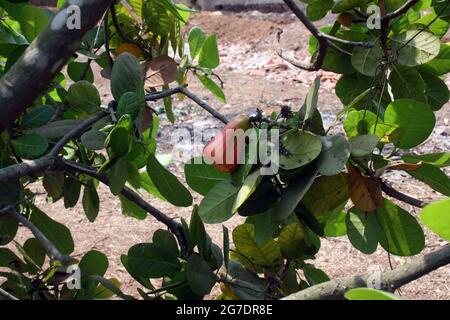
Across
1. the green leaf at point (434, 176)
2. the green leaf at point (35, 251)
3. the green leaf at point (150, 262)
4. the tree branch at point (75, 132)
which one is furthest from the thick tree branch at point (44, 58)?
the green leaf at point (434, 176)

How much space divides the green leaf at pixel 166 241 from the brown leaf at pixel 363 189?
317 mm

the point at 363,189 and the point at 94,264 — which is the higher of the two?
the point at 363,189

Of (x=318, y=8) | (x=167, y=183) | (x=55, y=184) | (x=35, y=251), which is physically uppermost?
(x=318, y=8)

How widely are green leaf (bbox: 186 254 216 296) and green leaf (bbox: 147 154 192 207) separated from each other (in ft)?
0.34

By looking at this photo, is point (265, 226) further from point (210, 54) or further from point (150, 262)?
point (210, 54)

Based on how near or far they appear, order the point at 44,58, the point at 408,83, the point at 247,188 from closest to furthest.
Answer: the point at 247,188
the point at 44,58
the point at 408,83

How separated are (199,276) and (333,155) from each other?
30cm

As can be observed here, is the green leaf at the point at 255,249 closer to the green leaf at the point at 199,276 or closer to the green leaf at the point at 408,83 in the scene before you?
the green leaf at the point at 199,276

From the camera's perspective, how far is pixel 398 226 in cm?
96

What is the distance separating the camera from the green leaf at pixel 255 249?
1003mm

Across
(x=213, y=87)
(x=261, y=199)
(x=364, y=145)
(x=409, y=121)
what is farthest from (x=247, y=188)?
(x=213, y=87)

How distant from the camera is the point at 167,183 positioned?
40.3 inches

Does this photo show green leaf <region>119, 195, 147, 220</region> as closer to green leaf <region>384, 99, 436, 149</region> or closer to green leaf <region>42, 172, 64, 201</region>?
green leaf <region>42, 172, 64, 201</region>
